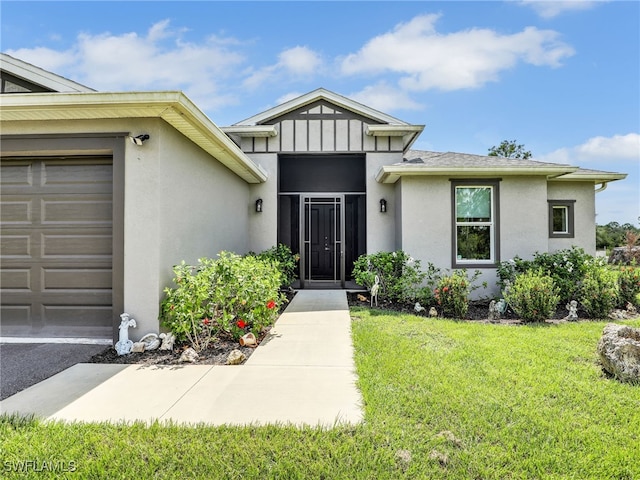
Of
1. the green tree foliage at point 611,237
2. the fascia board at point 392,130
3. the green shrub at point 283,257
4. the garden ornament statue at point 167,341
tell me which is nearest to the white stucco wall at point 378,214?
the fascia board at point 392,130

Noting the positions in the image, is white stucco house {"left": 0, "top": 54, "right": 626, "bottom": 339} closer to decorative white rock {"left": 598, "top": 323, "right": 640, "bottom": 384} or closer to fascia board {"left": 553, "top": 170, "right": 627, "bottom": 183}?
fascia board {"left": 553, "top": 170, "right": 627, "bottom": 183}

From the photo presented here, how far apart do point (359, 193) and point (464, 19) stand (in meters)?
5.09

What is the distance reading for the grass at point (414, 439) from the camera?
7.42 feet

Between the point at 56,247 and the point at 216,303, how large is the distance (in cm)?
268

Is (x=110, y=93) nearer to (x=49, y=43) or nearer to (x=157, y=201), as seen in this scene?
(x=157, y=201)

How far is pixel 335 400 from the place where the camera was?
326cm

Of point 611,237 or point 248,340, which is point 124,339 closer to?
point 248,340

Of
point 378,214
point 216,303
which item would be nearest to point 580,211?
point 378,214

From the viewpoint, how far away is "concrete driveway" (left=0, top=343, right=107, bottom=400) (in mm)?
3703

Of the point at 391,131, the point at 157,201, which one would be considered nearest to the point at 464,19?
the point at 391,131

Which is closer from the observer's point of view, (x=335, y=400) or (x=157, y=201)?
(x=335, y=400)

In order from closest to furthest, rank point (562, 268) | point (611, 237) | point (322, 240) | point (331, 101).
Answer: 1. point (562, 268)
2. point (331, 101)
3. point (322, 240)
4. point (611, 237)

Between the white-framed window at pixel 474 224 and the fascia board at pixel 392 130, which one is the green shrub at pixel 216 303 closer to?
the white-framed window at pixel 474 224

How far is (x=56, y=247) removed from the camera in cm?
515
